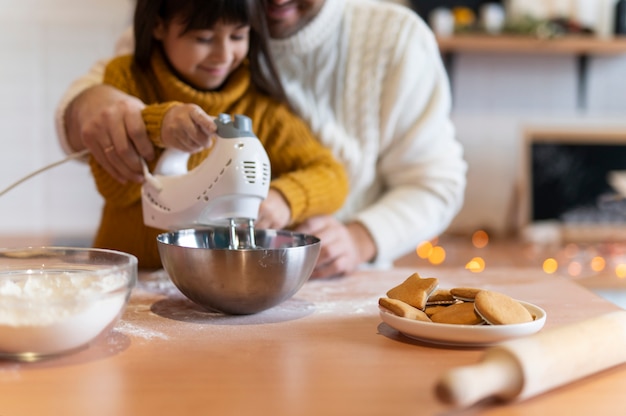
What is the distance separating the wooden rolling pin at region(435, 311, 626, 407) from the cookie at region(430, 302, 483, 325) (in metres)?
0.11

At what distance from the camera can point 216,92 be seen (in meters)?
1.30

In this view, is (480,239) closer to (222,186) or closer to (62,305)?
(222,186)

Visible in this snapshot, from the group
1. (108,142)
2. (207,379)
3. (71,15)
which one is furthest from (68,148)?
(71,15)

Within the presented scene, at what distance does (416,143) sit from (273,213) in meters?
0.42

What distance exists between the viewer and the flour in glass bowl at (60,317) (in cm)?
70

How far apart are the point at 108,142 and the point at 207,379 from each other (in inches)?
20.0

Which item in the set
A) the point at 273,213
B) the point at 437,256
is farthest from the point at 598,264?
the point at 273,213

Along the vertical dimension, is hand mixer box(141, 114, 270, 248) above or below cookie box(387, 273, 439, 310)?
above

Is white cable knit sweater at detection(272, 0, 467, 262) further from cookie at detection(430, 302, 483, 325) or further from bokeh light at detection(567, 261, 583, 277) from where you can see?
bokeh light at detection(567, 261, 583, 277)

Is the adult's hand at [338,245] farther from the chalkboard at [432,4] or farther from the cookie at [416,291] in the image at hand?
the chalkboard at [432,4]

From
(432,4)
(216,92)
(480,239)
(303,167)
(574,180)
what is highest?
(432,4)

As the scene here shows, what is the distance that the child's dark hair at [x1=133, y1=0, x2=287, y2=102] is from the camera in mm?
1161

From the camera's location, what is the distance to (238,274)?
862 mm

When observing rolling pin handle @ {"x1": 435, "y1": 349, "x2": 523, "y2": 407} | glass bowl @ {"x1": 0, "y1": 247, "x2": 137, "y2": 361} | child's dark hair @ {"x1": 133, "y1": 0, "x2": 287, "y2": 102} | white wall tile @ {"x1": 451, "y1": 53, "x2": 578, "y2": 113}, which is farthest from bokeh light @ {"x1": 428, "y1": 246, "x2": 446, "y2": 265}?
rolling pin handle @ {"x1": 435, "y1": 349, "x2": 523, "y2": 407}
